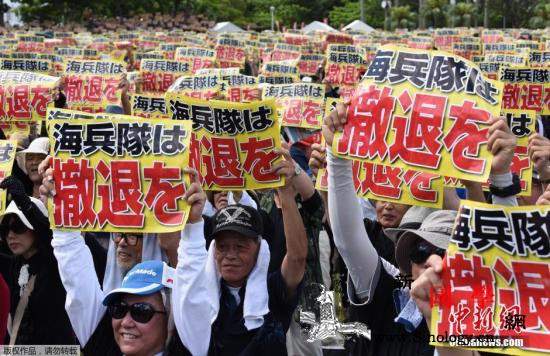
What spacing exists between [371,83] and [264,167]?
1.08 meters

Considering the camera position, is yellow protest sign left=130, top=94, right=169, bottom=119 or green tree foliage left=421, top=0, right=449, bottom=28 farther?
green tree foliage left=421, top=0, right=449, bottom=28

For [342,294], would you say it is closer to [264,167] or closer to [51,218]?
[264,167]

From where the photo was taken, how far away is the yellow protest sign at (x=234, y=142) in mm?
5344

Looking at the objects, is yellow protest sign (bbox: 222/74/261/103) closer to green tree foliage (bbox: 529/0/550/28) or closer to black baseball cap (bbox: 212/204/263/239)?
black baseball cap (bbox: 212/204/263/239)

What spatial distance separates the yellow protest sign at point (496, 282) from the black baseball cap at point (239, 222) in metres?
1.43

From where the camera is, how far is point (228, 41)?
1988 cm

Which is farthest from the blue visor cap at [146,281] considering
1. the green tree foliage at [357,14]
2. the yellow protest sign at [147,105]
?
the green tree foliage at [357,14]

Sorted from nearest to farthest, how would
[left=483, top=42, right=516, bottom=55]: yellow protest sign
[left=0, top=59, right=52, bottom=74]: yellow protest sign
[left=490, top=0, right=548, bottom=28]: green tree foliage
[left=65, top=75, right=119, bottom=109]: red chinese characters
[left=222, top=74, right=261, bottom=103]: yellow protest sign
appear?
[left=222, top=74, right=261, bottom=103]: yellow protest sign < [left=65, top=75, right=119, bottom=109]: red chinese characters < [left=0, top=59, right=52, bottom=74]: yellow protest sign < [left=483, top=42, right=516, bottom=55]: yellow protest sign < [left=490, top=0, right=548, bottom=28]: green tree foliage

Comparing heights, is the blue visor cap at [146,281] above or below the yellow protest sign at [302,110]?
above

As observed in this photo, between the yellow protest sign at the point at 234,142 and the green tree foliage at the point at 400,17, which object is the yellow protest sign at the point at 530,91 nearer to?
the yellow protest sign at the point at 234,142

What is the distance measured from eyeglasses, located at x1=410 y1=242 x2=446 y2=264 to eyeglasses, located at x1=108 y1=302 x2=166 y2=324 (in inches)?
40.6

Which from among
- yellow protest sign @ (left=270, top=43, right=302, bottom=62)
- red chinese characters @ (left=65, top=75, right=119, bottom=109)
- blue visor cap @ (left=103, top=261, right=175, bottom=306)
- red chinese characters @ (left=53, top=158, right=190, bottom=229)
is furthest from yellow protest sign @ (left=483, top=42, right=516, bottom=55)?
blue visor cap @ (left=103, top=261, right=175, bottom=306)

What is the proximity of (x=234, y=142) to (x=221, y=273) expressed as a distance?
1085 mm

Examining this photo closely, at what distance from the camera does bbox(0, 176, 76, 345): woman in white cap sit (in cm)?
481
